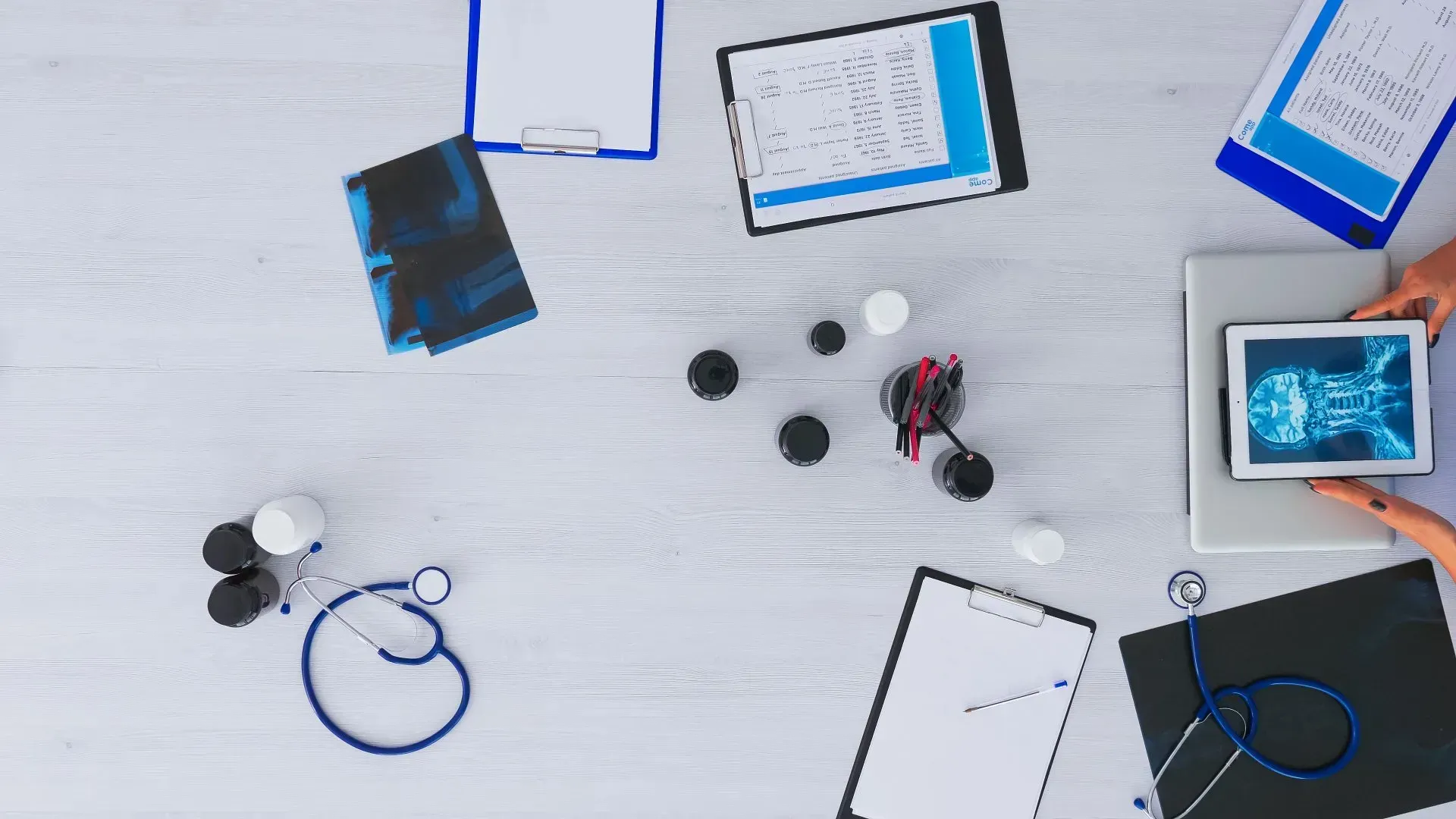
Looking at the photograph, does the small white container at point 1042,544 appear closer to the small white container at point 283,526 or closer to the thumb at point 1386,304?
the thumb at point 1386,304

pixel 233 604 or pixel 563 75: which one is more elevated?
pixel 563 75

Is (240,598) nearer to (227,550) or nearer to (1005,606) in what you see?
(227,550)

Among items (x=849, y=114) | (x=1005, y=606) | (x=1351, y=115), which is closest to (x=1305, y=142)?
(x=1351, y=115)

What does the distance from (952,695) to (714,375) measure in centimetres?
55

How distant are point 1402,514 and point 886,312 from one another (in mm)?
740

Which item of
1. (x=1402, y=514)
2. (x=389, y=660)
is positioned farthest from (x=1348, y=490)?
(x=389, y=660)

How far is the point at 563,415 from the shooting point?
107cm

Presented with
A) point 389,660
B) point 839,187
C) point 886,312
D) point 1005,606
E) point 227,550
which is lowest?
point 389,660

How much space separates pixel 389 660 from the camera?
3.46 ft

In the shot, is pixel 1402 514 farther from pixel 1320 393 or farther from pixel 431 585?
pixel 431 585

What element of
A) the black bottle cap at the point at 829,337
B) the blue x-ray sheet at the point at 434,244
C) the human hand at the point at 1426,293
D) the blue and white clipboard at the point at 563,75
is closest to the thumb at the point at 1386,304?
the human hand at the point at 1426,293

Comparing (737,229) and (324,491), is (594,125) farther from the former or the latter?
(324,491)

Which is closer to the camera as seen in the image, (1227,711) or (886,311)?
(886,311)

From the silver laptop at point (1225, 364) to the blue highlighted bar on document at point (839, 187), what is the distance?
0.40 metres
